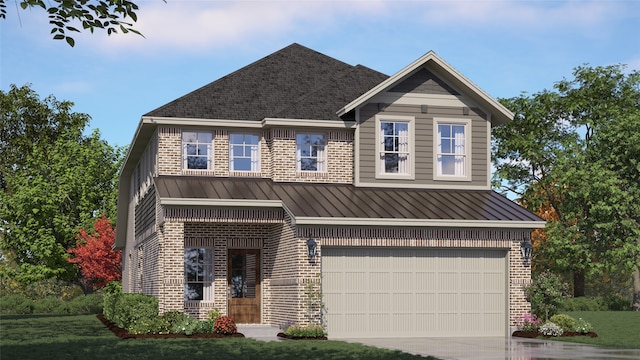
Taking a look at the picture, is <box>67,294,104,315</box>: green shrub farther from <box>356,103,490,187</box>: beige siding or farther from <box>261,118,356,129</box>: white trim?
<box>356,103,490,187</box>: beige siding

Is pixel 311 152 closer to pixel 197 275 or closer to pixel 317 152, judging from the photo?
pixel 317 152

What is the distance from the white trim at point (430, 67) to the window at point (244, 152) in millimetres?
3027

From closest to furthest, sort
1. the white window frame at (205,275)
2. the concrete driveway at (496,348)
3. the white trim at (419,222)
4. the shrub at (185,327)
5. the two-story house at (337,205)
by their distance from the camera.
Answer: the concrete driveway at (496,348)
the shrub at (185,327)
the white trim at (419,222)
the two-story house at (337,205)
the white window frame at (205,275)

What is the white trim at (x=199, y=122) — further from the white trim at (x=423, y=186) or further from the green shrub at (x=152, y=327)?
the green shrub at (x=152, y=327)

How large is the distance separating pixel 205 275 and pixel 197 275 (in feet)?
0.84

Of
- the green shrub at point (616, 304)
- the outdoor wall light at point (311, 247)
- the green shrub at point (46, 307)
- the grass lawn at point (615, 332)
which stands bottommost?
the green shrub at point (46, 307)

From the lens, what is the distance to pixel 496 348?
2152 centimetres

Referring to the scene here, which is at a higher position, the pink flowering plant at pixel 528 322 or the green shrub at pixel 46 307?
the pink flowering plant at pixel 528 322

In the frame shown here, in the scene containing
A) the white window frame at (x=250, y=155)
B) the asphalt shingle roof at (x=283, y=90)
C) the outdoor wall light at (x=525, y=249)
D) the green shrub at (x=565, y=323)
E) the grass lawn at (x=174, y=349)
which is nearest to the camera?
the grass lawn at (x=174, y=349)

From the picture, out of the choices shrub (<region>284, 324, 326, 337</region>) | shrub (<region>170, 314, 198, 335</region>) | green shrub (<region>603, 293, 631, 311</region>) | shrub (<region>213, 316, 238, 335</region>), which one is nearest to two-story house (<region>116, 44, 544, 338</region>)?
shrub (<region>284, 324, 326, 337</region>)

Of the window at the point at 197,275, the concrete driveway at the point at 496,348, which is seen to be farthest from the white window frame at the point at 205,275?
the concrete driveway at the point at 496,348

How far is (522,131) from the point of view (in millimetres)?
49094

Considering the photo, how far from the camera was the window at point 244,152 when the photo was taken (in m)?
28.9

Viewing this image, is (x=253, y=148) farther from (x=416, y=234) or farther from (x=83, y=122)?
(x=83, y=122)
